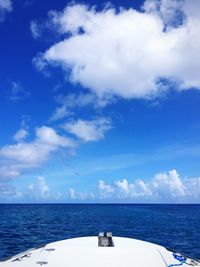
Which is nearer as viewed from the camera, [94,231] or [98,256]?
[98,256]

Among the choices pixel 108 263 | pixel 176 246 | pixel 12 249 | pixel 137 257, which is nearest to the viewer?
pixel 108 263

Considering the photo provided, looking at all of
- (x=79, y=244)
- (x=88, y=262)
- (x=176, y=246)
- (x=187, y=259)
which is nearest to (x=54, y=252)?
(x=79, y=244)

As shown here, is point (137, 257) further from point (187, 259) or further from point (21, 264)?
point (21, 264)

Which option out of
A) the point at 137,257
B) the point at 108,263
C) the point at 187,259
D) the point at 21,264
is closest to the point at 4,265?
the point at 21,264

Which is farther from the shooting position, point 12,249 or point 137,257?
point 12,249

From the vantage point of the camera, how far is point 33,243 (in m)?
37.5

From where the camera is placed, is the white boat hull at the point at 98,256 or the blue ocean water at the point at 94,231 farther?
the blue ocean water at the point at 94,231

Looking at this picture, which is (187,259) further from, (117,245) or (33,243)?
(33,243)

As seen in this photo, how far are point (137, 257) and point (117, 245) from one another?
1318 millimetres

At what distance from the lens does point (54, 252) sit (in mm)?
9805

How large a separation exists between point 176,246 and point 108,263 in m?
30.6

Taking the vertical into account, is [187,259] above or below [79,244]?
below

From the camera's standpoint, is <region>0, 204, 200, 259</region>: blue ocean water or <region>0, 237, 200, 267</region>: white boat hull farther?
<region>0, 204, 200, 259</region>: blue ocean water

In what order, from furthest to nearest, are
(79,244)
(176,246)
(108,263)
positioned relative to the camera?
(176,246)
(79,244)
(108,263)
